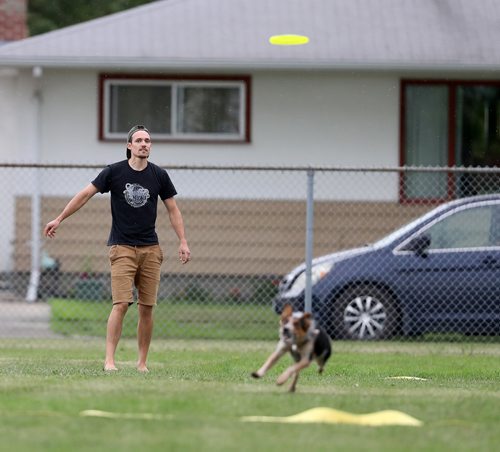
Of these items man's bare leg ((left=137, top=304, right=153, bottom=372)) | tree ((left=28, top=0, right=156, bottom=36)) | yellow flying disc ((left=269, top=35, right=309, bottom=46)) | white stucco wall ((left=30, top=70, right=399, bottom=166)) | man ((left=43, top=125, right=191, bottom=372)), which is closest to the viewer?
man ((left=43, top=125, right=191, bottom=372))

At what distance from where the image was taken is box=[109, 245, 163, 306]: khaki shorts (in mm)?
10617

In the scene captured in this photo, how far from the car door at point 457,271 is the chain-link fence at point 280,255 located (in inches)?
0.5

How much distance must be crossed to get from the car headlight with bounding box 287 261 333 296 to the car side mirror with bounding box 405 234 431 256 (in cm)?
92

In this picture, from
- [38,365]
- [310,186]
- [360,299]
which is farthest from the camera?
[360,299]

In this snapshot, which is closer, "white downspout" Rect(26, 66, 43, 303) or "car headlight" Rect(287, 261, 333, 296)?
"car headlight" Rect(287, 261, 333, 296)

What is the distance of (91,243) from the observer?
1889 centimetres

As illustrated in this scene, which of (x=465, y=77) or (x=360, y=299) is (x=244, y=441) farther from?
(x=465, y=77)

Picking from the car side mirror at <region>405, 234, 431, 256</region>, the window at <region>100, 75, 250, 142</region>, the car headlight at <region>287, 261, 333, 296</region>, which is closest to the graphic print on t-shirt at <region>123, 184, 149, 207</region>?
the car headlight at <region>287, 261, 333, 296</region>

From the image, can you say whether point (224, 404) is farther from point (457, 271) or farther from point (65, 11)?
point (65, 11)

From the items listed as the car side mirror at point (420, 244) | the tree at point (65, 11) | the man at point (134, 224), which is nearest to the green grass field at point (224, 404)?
the man at point (134, 224)

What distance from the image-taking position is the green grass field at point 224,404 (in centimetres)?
655

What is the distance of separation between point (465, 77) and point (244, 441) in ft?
45.2

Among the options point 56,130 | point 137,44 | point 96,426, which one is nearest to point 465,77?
point 137,44

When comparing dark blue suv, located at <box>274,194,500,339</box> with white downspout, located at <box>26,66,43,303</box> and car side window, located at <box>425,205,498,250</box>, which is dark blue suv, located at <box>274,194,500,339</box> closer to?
car side window, located at <box>425,205,498,250</box>
